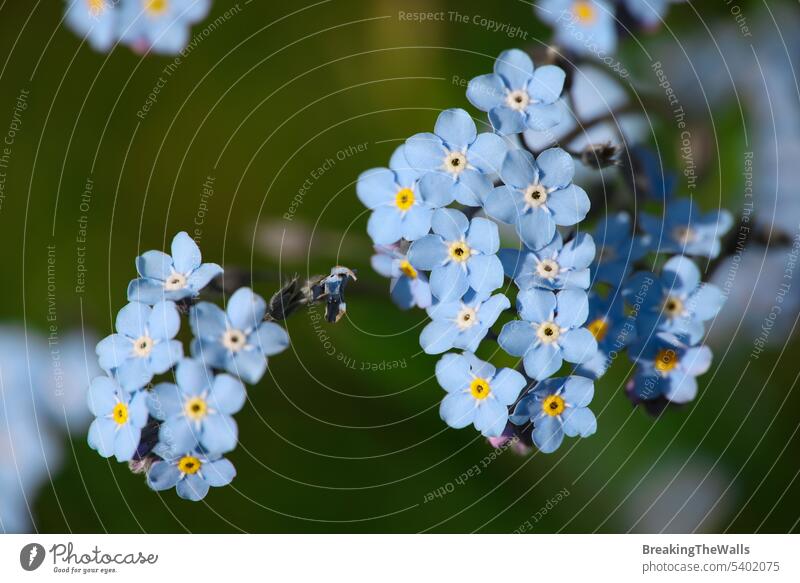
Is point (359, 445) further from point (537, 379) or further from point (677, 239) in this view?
point (677, 239)

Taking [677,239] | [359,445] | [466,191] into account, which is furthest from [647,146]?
[359,445]

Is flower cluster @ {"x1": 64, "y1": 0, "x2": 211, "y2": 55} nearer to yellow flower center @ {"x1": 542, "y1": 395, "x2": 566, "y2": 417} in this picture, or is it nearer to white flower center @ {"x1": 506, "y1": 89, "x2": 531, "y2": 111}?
white flower center @ {"x1": 506, "y1": 89, "x2": 531, "y2": 111}

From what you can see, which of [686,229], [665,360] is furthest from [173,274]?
[686,229]

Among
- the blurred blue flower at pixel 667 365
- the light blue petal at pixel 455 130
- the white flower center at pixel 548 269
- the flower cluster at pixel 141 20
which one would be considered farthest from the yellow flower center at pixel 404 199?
the flower cluster at pixel 141 20

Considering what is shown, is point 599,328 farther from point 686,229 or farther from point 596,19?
point 596,19
